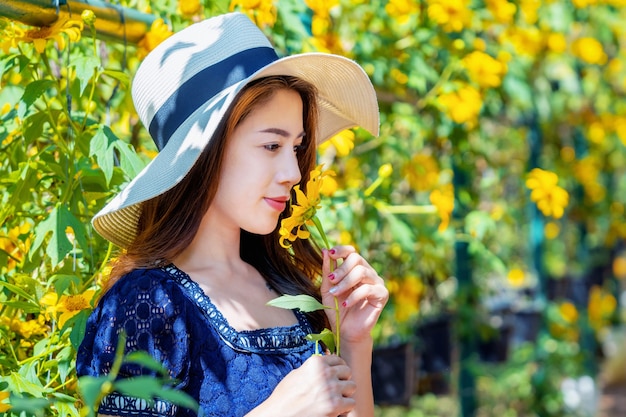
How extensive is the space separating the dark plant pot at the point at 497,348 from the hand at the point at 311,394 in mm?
3008

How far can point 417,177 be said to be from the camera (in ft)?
9.92

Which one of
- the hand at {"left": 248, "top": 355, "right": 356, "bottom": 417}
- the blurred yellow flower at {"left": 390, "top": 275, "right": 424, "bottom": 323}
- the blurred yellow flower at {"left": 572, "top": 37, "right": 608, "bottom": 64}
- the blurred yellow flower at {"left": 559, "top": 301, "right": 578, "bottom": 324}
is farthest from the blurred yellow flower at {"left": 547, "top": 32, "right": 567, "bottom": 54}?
the hand at {"left": 248, "top": 355, "right": 356, "bottom": 417}

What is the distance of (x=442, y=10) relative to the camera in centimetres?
262

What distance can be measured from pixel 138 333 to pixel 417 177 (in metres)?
1.88

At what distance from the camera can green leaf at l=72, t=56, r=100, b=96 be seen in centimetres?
151

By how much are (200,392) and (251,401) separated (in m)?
0.07

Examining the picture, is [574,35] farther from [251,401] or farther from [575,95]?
[251,401]

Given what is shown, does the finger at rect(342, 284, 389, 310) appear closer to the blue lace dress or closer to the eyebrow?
the blue lace dress

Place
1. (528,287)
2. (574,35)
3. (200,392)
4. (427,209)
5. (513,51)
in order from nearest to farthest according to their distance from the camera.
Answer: (200,392) → (427,209) → (513,51) → (574,35) → (528,287)

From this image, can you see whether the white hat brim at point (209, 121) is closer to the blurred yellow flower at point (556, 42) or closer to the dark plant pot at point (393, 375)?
the dark plant pot at point (393, 375)

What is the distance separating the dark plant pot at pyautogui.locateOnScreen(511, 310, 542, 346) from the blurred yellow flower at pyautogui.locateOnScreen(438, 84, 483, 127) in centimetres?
194

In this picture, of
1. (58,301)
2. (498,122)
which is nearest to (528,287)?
(498,122)

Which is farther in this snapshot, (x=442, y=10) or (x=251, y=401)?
(x=442, y=10)

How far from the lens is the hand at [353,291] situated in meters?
1.37
